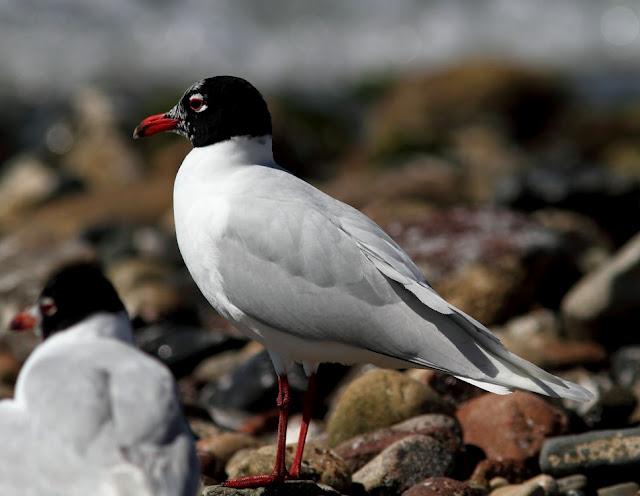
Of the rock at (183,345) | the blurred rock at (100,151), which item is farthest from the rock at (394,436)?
the blurred rock at (100,151)

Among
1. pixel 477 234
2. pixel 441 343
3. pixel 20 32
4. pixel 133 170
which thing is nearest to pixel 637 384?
pixel 477 234

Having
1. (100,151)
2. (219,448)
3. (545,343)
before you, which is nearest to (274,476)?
(219,448)

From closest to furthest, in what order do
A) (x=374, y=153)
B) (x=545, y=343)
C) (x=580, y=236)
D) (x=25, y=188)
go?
(x=545, y=343)
(x=580, y=236)
(x=25, y=188)
(x=374, y=153)

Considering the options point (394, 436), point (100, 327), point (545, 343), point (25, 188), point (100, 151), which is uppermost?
point (100, 327)

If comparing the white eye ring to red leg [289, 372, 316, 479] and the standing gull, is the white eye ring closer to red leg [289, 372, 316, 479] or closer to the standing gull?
A: the standing gull

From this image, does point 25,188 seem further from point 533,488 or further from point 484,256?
point 533,488

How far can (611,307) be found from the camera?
8.61 m

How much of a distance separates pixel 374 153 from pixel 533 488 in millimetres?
13865

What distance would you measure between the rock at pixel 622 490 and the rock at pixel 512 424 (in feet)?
1.64

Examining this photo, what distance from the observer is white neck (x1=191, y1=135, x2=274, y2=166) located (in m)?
6.11

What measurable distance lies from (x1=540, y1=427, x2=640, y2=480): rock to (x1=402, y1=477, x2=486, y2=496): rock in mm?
714

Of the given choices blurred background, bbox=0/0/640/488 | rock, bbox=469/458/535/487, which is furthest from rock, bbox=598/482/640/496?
blurred background, bbox=0/0/640/488

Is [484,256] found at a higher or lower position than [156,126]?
lower

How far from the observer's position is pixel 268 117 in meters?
6.34
